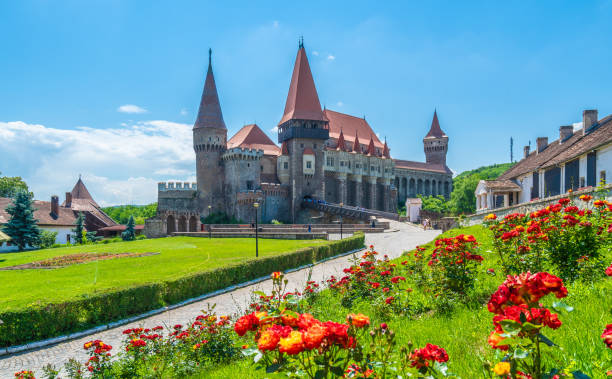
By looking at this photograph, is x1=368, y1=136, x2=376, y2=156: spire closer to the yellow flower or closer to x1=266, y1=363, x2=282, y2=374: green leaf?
x1=266, y1=363, x2=282, y2=374: green leaf

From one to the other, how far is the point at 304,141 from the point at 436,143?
141 ft

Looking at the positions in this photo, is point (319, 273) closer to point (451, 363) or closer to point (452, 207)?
point (451, 363)

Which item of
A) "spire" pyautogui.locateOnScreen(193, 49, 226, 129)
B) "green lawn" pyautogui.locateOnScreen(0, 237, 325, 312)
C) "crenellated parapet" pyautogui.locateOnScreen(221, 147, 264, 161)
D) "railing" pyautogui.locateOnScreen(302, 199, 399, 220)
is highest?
"spire" pyautogui.locateOnScreen(193, 49, 226, 129)

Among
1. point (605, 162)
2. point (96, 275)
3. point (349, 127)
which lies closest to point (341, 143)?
point (349, 127)

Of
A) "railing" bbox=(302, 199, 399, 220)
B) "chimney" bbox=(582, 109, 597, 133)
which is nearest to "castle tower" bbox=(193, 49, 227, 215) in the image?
"railing" bbox=(302, 199, 399, 220)

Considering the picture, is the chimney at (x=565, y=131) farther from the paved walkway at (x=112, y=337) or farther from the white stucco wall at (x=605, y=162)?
the paved walkway at (x=112, y=337)

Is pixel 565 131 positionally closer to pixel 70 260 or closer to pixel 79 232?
pixel 70 260

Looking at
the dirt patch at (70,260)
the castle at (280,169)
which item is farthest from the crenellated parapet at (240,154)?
the dirt patch at (70,260)

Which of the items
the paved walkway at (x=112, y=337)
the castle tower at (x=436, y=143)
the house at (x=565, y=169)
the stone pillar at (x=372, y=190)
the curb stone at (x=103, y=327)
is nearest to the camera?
the paved walkway at (x=112, y=337)

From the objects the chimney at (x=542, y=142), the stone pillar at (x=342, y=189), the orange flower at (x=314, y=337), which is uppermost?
the chimney at (x=542, y=142)

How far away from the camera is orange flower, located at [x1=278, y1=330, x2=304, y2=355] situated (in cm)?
229

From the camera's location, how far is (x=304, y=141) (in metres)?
56.6

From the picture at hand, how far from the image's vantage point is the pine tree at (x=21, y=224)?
128 ft

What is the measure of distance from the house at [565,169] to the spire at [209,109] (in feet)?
109
